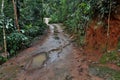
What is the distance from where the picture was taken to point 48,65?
28.2ft

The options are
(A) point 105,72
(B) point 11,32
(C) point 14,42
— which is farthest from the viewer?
(B) point 11,32

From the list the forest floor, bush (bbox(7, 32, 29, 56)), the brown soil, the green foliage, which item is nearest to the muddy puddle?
the forest floor

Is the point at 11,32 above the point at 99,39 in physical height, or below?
above

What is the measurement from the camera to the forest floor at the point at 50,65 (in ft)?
23.6

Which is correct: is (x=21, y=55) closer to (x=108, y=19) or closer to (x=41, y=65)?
(x=41, y=65)

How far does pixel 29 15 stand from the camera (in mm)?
17844

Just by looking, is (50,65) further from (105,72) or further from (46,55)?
(105,72)

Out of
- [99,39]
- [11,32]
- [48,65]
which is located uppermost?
[11,32]

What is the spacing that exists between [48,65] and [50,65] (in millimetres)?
101

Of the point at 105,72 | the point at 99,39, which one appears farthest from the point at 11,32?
the point at 105,72

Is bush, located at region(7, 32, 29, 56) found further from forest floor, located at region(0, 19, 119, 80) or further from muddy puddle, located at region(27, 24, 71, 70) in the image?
muddy puddle, located at region(27, 24, 71, 70)

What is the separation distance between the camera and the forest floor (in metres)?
7.20

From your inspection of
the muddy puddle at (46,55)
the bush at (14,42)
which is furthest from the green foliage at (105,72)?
the bush at (14,42)

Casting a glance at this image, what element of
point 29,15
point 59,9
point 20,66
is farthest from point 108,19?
point 59,9
